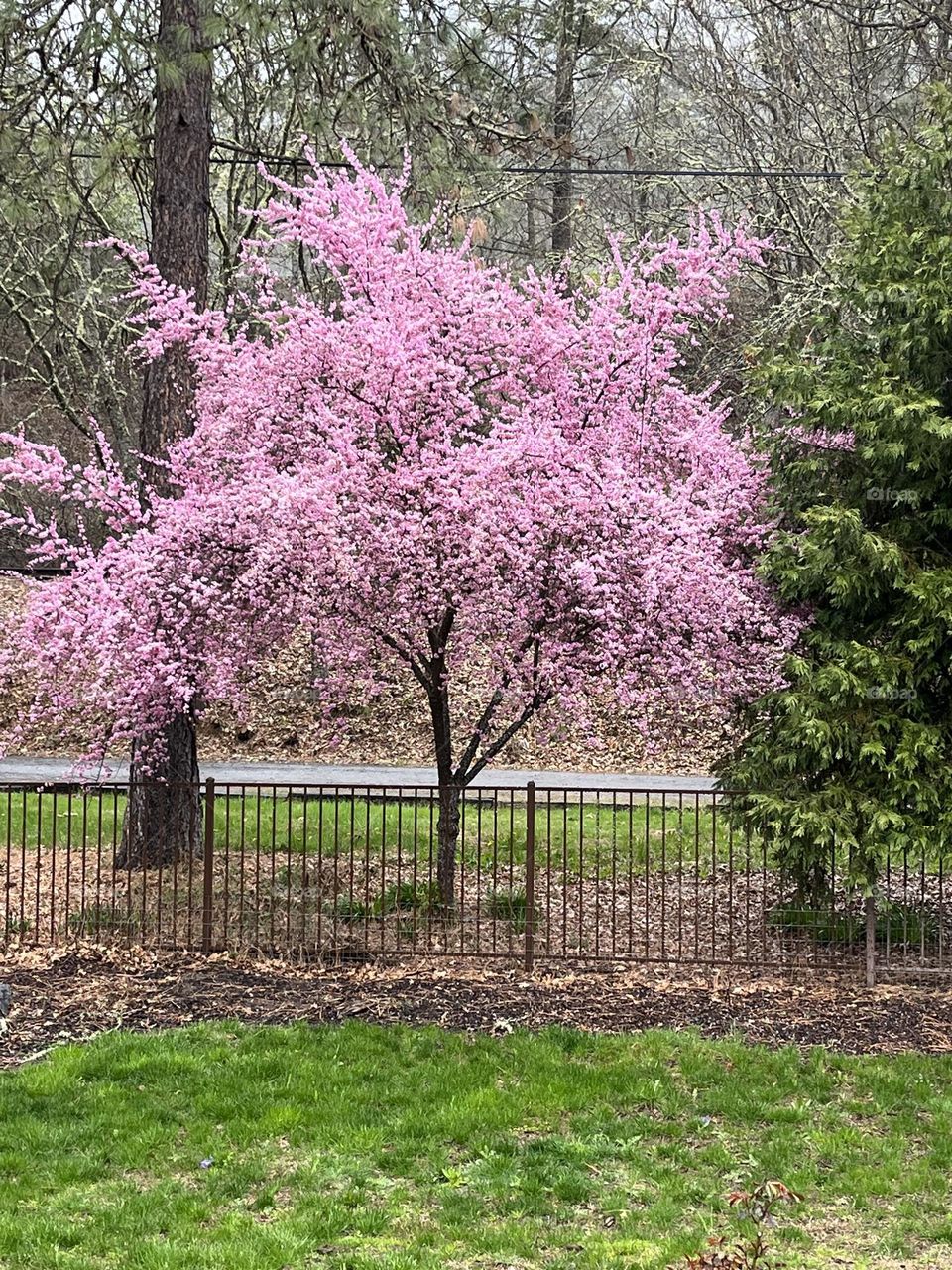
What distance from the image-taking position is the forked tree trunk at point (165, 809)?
955 cm

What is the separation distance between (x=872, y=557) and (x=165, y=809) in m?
5.61

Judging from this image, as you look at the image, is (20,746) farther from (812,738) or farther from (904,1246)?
(904,1246)

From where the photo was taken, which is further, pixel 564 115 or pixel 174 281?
pixel 564 115

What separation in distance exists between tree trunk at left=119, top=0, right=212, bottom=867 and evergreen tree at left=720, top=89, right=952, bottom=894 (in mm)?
4285

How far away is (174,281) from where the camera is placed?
31.5 ft

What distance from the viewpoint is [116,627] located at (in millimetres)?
7078

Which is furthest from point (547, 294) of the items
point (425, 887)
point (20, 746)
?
point (20, 746)

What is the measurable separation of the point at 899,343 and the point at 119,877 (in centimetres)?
678

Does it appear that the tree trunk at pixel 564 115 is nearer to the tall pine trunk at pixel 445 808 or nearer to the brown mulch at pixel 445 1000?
the tall pine trunk at pixel 445 808

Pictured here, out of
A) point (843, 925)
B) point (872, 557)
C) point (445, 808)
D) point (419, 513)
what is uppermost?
point (419, 513)

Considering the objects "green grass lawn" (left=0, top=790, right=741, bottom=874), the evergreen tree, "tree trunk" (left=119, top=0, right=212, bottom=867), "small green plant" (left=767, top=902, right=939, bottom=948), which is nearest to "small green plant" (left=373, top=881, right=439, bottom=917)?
"green grass lawn" (left=0, top=790, right=741, bottom=874)

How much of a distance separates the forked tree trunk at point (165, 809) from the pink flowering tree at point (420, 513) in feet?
4.91

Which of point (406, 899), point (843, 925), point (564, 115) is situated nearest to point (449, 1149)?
point (406, 899)

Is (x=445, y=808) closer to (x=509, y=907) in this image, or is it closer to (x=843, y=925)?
(x=509, y=907)
